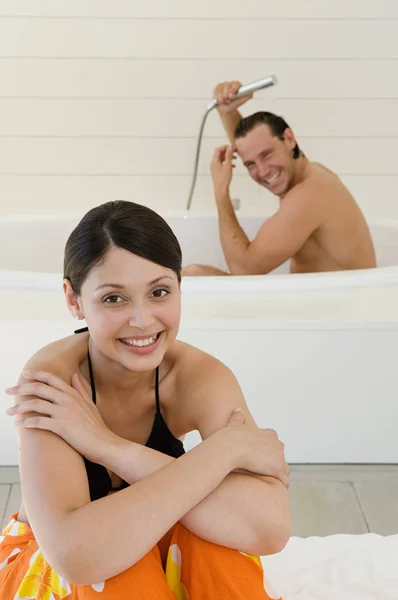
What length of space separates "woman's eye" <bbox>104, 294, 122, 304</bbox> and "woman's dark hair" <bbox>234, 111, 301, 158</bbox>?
53.4 inches

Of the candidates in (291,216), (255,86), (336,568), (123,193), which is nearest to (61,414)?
(336,568)

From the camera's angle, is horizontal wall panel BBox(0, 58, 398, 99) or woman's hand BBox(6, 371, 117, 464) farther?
horizontal wall panel BBox(0, 58, 398, 99)

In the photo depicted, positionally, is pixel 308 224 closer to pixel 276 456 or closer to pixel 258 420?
pixel 258 420

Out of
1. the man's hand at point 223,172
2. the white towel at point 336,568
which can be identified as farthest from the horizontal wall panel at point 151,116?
the white towel at point 336,568

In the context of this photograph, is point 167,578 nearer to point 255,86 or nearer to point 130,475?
point 130,475

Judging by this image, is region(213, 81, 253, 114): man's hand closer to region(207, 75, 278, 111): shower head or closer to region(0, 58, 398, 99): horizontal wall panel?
region(207, 75, 278, 111): shower head

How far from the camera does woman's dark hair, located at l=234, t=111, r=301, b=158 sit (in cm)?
234

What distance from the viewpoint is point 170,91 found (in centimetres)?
300

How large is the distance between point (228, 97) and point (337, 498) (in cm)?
139

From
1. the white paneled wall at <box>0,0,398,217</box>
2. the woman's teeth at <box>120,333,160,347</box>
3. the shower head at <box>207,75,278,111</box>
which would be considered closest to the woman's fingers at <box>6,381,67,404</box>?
the woman's teeth at <box>120,333,160,347</box>

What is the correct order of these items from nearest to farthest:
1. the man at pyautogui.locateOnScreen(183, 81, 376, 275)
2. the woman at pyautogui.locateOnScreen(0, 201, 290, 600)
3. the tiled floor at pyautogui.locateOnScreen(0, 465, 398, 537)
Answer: the woman at pyautogui.locateOnScreen(0, 201, 290, 600)
the tiled floor at pyautogui.locateOnScreen(0, 465, 398, 537)
the man at pyautogui.locateOnScreen(183, 81, 376, 275)

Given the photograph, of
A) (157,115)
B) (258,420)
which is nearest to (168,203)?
(157,115)

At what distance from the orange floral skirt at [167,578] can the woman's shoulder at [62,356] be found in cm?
26

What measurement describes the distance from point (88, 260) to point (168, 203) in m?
2.04
